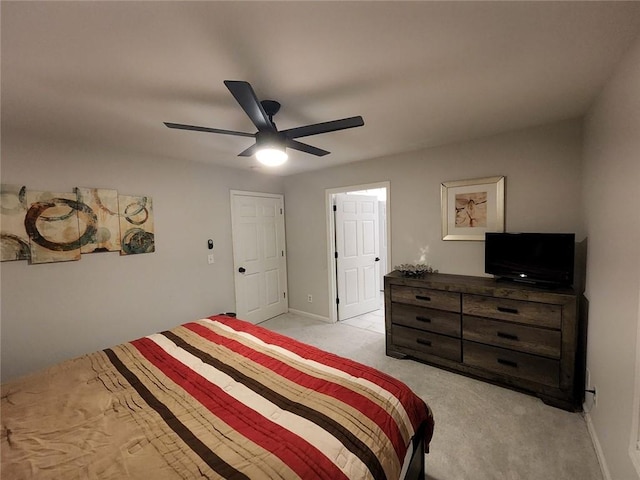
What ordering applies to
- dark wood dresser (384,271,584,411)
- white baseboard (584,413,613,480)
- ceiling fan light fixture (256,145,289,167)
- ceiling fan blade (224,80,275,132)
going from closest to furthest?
1. ceiling fan blade (224,80,275,132)
2. white baseboard (584,413,613,480)
3. ceiling fan light fixture (256,145,289,167)
4. dark wood dresser (384,271,584,411)

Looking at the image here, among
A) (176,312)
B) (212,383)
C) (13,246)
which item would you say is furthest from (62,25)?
(176,312)

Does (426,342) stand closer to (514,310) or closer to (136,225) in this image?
(514,310)

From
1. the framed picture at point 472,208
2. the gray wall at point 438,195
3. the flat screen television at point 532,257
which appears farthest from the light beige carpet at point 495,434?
the framed picture at point 472,208

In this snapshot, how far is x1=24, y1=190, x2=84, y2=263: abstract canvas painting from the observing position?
2.31 metres

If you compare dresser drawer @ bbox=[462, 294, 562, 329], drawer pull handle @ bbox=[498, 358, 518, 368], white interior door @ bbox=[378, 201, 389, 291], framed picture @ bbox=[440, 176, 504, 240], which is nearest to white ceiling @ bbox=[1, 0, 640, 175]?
framed picture @ bbox=[440, 176, 504, 240]

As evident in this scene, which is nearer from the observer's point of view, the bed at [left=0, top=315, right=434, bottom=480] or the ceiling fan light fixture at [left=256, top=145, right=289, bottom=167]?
the bed at [left=0, top=315, right=434, bottom=480]

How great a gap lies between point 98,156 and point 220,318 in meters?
2.02

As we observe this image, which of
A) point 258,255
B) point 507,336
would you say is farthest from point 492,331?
point 258,255

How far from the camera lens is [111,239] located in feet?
9.06

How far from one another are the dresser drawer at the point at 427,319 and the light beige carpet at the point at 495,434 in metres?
0.42

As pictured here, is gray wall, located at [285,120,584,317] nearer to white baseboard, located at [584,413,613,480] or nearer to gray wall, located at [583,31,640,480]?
gray wall, located at [583,31,640,480]

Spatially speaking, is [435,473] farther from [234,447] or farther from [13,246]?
[13,246]

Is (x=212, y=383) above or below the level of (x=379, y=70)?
below

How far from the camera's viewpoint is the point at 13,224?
7.26ft
